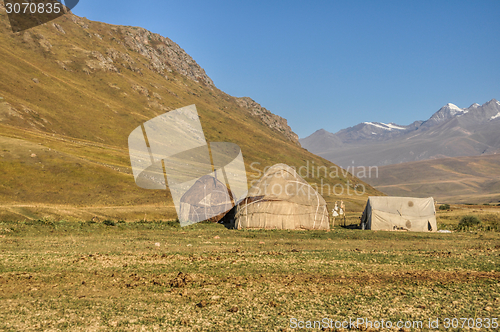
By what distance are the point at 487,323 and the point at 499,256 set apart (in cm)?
996

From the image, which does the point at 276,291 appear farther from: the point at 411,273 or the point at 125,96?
the point at 125,96

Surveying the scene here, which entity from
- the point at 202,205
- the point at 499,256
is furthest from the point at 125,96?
the point at 499,256

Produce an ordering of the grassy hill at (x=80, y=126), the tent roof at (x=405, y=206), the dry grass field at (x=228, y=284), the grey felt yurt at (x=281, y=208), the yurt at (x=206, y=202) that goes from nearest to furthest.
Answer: the dry grass field at (x=228, y=284)
the grey felt yurt at (x=281, y=208)
the tent roof at (x=405, y=206)
the yurt at (x=206, y=202)
the grassy hill at (x=80, y=126)

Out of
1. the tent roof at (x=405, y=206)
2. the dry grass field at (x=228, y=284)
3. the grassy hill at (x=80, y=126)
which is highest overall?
the grassy hill at (x=80, y=126)

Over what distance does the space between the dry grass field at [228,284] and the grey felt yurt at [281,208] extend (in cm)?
896

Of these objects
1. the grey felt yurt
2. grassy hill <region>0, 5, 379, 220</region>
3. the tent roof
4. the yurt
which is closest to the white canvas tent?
the tent roof

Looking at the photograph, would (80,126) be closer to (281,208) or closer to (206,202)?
(206,202)

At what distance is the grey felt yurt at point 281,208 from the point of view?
91.7 ft

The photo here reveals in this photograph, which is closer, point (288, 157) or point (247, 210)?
point (247, 210)

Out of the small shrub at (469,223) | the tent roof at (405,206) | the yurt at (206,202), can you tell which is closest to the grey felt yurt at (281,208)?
the yurt at (206,202)

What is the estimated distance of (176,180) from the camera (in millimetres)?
66812

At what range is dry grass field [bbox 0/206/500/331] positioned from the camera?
8164mm

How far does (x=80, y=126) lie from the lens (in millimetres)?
105062

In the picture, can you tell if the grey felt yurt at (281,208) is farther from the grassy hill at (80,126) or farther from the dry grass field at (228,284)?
the grassy hill at (80,126)
